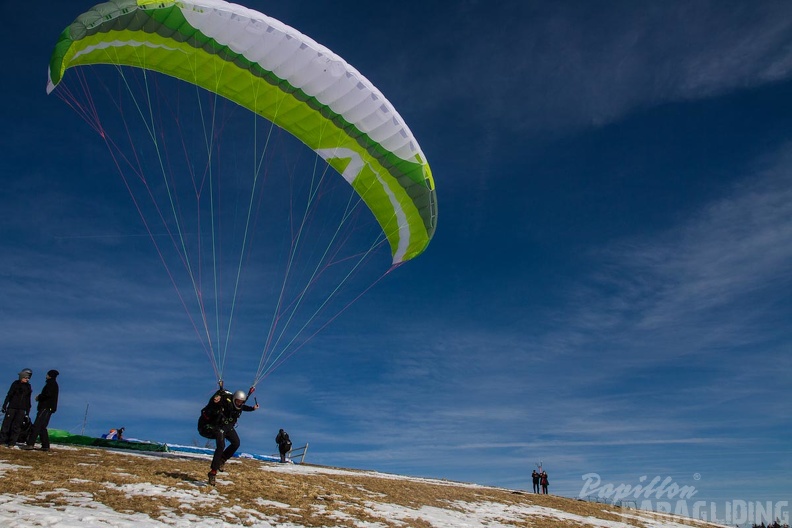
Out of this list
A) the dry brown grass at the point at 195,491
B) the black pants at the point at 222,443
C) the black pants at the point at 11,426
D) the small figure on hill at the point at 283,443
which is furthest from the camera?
the small figure on hill at the point at 283,443

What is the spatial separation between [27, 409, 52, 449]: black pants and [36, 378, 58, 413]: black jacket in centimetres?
9

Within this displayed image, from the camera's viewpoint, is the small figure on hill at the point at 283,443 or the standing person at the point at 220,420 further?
the small figure on hill at the point at 283,443

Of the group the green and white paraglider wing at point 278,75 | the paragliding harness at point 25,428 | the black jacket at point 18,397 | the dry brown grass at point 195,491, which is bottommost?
the dry brown grass at point 195,491

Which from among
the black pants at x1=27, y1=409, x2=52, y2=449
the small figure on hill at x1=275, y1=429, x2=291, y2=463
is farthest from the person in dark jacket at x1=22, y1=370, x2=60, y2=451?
the small figure on hill at x1=275, y1=429, x2=291, y2=463

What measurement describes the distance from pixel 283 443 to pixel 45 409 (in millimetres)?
8916

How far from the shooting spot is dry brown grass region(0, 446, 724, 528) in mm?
7281

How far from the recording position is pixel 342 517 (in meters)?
8.52

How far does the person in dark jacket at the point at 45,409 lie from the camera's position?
1088 cm

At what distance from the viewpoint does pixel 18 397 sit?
1081cm

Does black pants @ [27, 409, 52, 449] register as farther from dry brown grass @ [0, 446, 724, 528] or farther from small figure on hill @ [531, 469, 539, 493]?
small figure on hill @ [531, 469, 539, 493]

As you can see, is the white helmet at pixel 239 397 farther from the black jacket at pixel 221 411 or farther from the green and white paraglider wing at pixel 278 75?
the green and white paraglider wing at pixel 278 75

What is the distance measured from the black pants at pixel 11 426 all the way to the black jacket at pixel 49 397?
1.14ft

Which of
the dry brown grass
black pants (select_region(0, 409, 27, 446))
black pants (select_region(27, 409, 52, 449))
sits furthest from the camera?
black pants (select_region(27, 409, 52, 449))

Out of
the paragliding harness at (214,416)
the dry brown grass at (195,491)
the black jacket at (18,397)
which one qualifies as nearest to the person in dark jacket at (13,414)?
the black jacket at (18,397)
